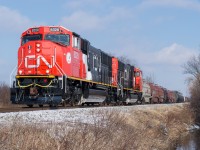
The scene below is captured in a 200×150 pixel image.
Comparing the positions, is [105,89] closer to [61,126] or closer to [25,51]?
[25,51]

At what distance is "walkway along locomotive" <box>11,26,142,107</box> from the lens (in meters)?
15.4

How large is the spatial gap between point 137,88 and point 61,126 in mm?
27485

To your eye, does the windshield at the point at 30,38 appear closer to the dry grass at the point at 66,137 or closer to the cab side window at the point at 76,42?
the cab side window at the point at 76,42

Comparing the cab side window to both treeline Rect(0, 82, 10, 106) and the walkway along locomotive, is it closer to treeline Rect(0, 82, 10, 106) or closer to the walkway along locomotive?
the walkway along locomotive

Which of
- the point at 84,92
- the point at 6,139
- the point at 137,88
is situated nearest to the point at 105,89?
the point at 84,92

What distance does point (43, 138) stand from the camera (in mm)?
6770

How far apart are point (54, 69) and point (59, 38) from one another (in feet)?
6.09

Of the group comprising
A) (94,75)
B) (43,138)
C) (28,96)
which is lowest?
(43,138)

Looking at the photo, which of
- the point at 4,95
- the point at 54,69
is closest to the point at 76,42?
the point at 54,69

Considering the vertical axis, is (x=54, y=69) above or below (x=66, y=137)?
above

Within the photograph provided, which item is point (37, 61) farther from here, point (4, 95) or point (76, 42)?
point (4, 95)

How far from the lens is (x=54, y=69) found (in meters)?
16.2

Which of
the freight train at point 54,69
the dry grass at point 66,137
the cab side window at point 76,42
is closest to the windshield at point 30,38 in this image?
the freight train at point 54,69

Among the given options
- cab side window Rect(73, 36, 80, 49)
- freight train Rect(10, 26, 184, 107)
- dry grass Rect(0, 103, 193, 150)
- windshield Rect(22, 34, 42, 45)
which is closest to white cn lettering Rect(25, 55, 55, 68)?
Result: freight train Rect(10, 26, 184, 107)
